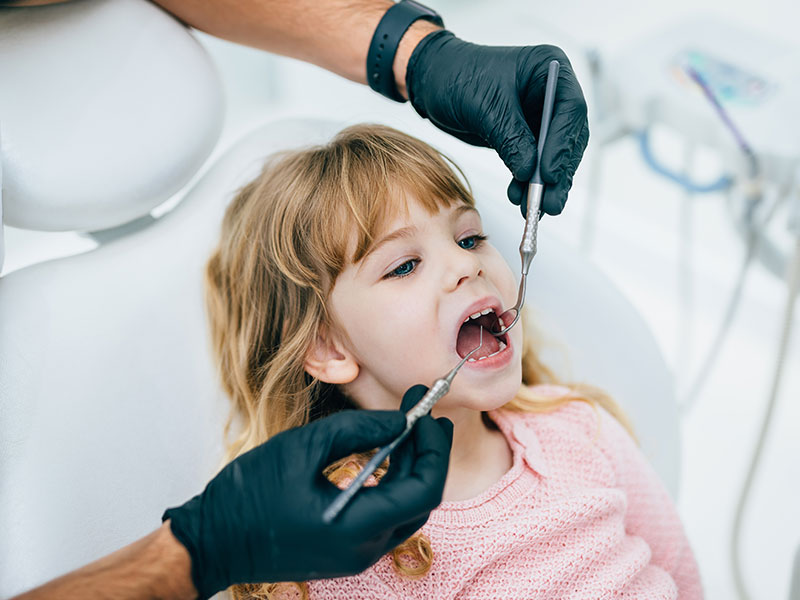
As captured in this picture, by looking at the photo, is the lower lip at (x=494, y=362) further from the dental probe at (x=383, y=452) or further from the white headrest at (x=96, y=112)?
the white headrest at (x=96, y=112)

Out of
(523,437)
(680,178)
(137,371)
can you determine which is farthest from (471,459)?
(680,178)

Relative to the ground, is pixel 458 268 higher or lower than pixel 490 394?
higher

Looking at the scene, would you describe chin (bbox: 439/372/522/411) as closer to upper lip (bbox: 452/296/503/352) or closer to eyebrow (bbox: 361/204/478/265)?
upper lip (bbox: 452/296/503/352)

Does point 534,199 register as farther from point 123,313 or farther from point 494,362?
point 123,313

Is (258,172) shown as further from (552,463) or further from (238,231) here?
(552,463)

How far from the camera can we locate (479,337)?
889mm

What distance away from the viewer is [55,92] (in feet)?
2.95

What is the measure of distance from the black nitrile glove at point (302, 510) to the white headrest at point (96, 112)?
0.41 metres

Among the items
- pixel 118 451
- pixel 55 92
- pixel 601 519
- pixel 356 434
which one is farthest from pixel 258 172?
pixel 601 519

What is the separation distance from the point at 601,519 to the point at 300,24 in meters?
0.75

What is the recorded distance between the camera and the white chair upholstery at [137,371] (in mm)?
812

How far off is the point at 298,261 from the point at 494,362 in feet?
0.84

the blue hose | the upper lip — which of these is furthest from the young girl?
the blue hose

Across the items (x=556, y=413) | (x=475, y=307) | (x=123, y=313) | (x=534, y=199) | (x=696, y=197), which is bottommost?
(x=696, y=197)
